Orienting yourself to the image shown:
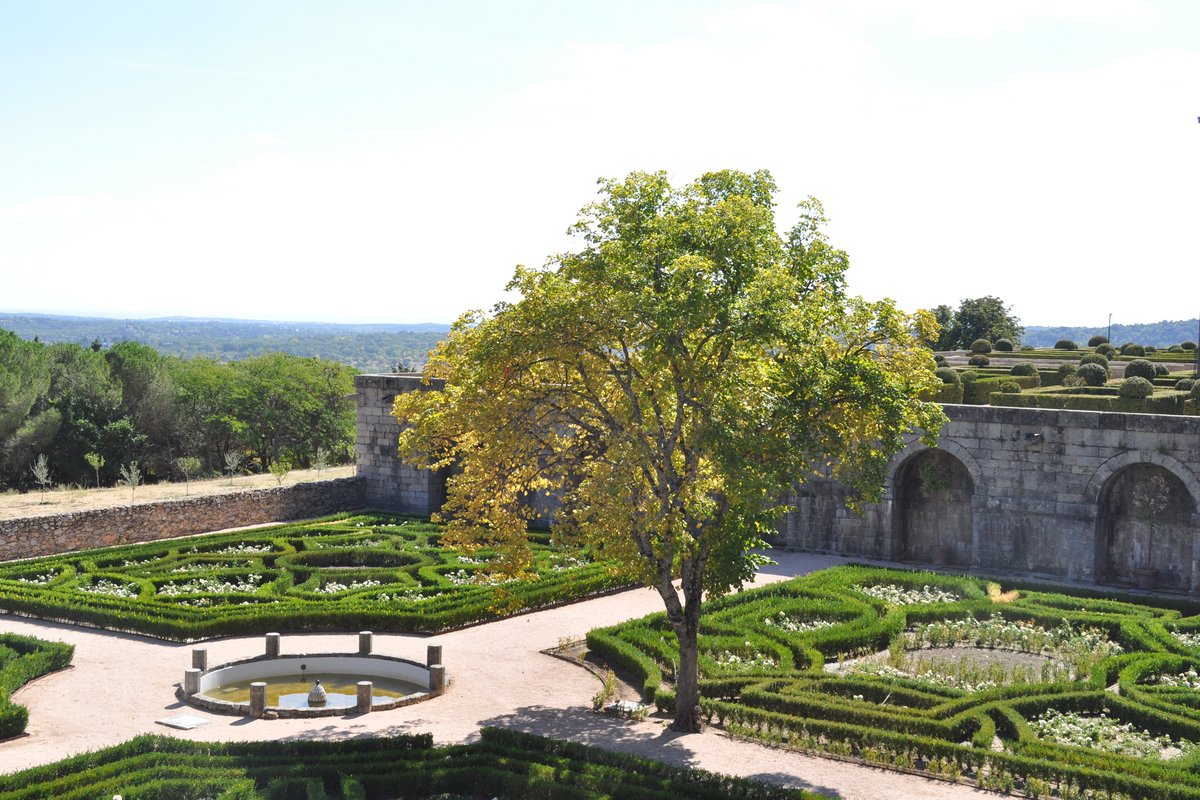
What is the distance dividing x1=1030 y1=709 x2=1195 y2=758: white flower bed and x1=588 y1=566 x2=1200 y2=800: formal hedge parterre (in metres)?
0.03

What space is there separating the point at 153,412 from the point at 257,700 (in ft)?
146

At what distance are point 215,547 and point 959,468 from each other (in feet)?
63.6

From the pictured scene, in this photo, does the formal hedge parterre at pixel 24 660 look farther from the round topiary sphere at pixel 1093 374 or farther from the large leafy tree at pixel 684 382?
the round topiary sphere at pixel 1093 374

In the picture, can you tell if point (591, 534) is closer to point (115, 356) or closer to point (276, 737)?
point (276, 737)

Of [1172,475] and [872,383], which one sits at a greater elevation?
[872,383]

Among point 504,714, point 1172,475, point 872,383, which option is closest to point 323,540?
point 504,714

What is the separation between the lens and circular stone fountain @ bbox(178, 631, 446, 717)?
18938 mm

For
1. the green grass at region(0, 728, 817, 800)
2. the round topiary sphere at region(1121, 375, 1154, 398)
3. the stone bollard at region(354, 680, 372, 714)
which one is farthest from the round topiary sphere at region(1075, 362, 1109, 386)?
the stone bollard at region(354, 680, 372, 714)

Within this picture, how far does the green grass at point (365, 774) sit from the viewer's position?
14.6 meters

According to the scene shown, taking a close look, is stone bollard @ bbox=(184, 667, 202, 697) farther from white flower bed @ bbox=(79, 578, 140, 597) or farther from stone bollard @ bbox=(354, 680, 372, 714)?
white flower bed @ bbox=(79, 578, 140, 597)

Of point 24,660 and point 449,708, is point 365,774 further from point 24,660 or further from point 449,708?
point 24,660

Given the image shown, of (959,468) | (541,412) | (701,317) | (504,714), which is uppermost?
(701,317)

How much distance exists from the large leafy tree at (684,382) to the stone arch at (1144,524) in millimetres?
12453

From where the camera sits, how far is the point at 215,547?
31.3m
